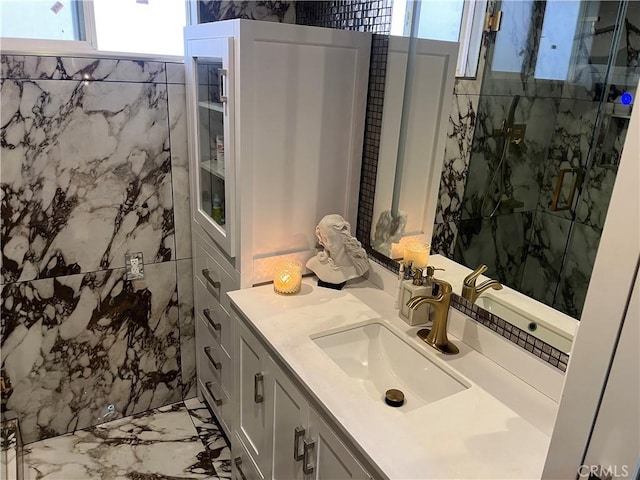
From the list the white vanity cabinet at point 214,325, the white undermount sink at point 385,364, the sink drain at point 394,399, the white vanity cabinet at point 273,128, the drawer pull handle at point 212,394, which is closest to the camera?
the sink drain at point 394,399

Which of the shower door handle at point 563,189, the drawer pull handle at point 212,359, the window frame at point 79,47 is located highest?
the window frame at point 79,47

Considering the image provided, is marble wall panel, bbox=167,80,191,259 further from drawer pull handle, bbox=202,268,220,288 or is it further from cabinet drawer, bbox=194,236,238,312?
drawer pull handle, bbox=202,268,220,288

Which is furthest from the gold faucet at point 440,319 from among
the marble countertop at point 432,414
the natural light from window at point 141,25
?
the natural light from window at point 141,25

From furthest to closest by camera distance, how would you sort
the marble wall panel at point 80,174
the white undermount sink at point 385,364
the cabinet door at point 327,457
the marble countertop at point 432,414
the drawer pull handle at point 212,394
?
the drawer pull handle at point 212,394, the marble wall panel at point 80,174, the white undermount sink at point 385,364, the cabinet door at point 327,457, the marble countertop at point 432,414

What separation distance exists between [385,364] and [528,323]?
45 cm

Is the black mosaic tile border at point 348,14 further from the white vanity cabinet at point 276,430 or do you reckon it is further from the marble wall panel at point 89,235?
the white vanity cabinet at point 276,430

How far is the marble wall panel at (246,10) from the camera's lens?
6.61 ft

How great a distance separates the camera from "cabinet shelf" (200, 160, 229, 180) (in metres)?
1.86

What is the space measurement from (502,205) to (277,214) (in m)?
0.76

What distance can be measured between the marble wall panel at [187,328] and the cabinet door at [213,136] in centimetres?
31

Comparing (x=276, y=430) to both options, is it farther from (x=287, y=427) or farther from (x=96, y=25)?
(x=96, y=25)

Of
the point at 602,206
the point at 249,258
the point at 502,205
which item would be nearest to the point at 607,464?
the point at 602,206

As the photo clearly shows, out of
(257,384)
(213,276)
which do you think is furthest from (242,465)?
(213,276)

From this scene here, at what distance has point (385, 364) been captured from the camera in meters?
1.53
